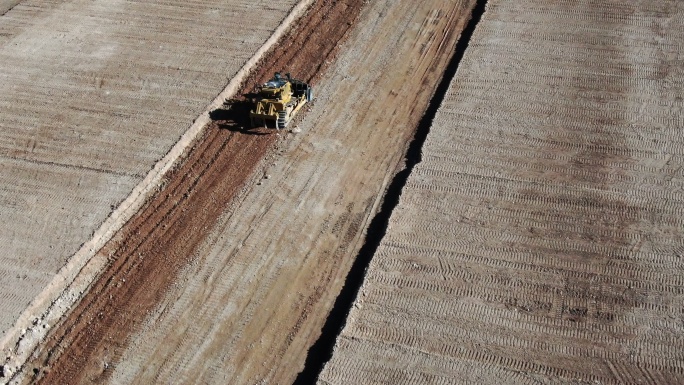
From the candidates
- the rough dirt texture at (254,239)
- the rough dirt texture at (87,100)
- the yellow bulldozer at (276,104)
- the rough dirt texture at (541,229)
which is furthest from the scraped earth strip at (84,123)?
the rough dirt texture at (541,229)

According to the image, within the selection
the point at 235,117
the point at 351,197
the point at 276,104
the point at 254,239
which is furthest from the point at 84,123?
the point at 351,197

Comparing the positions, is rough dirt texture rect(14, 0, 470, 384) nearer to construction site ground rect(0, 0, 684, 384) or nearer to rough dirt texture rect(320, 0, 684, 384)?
construction site ground rect(0, 0, 684, 384)

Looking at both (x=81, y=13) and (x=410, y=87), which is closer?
(x=410, y=87)

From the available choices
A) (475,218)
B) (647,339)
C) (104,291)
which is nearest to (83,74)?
(104,291)

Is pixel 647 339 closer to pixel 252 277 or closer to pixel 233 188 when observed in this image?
pixel 252 277

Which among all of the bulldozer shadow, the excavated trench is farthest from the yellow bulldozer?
the excavated trench

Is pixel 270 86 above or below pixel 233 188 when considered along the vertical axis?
above

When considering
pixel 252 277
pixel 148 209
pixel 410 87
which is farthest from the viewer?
pixel 410 87
